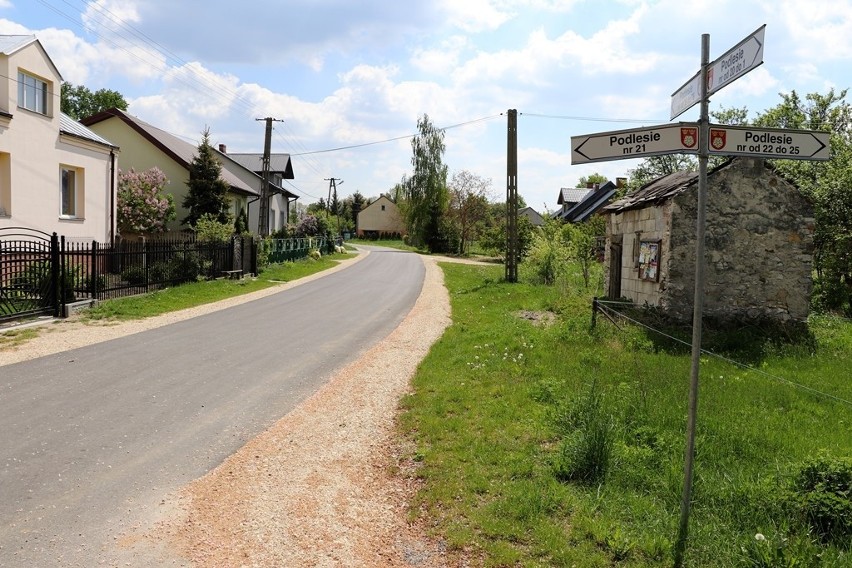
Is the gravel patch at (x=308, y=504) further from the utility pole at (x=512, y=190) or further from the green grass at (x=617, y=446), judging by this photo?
the utility pole at (x=512, y=190)

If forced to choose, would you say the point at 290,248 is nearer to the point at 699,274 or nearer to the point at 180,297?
the point at 180,297

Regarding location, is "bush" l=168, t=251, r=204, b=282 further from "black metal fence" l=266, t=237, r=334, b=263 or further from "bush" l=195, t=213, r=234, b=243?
"black metal fence" l=266, t=237, r=334, b=263

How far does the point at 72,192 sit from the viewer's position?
2066 centimetres

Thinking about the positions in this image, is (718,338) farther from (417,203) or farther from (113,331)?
(417,203)

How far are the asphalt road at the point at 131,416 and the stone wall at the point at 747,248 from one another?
Answer: 6624 millimetres

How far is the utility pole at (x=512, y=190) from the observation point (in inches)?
958

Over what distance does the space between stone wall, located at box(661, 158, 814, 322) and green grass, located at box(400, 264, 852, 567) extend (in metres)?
1.58

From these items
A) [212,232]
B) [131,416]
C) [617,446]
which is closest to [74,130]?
[212,232]

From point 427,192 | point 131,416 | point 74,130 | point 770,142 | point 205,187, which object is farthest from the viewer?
point 427,192

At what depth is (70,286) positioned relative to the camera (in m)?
13.7

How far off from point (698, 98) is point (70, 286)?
14386 mm

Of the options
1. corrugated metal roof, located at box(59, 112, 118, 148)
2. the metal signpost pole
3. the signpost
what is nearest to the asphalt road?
the metal signpost pole

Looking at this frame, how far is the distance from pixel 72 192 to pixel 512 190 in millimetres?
16943

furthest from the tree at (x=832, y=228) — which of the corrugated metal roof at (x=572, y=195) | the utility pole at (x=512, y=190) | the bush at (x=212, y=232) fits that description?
the corrugated metal roof at (x=572, y=195)
